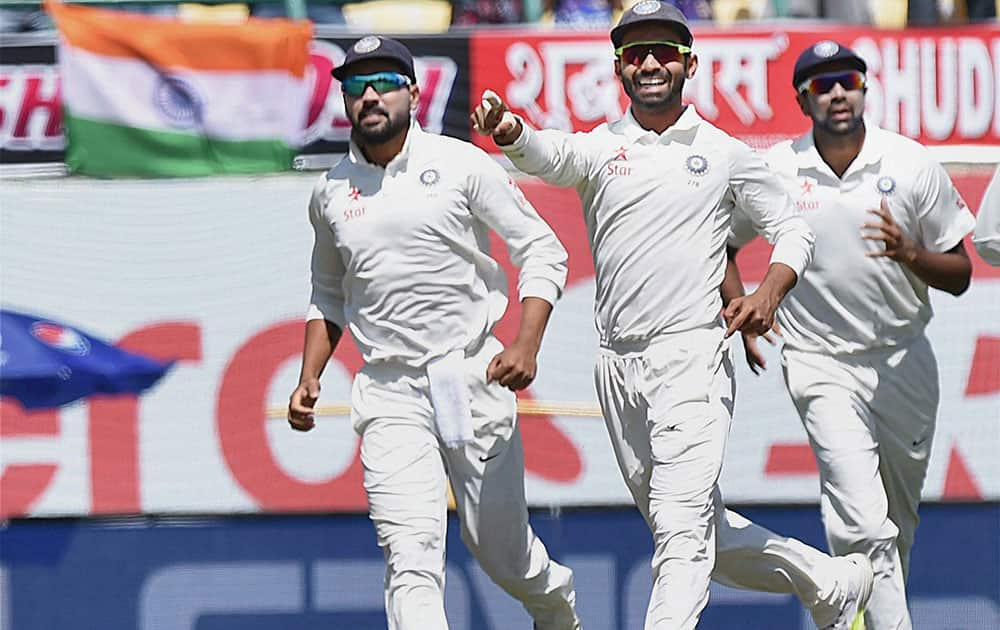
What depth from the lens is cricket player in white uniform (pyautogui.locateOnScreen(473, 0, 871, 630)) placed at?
20.3 feet

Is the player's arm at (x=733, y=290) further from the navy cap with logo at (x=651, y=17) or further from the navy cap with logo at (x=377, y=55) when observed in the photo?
the navy cap with logo at (x=377, y=55)

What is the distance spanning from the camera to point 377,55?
6.44 meters

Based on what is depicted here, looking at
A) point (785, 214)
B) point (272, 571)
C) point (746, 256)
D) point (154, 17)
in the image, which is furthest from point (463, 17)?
point (785, 214)

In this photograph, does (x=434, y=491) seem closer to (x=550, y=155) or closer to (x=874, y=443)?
(x=550, y=155)

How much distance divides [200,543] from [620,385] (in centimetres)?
292

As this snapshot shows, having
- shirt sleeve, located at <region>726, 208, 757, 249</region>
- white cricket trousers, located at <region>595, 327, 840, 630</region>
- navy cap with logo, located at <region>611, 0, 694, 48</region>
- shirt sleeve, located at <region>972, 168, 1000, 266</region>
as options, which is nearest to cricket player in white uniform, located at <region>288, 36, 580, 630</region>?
white cricket trousers, located at <region>595, 327, 840, 630</region>

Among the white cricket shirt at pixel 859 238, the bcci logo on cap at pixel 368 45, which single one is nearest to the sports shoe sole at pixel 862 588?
the white cricket shirt at pixel 859 238

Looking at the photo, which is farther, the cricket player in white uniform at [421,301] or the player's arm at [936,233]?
the player's arm at [936,233]

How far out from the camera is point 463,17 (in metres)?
10.0

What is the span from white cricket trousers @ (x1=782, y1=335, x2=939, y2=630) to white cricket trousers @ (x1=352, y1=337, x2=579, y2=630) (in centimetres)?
105

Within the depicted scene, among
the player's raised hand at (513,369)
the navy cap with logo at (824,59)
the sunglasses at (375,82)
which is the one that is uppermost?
the navy cap with logo at (824,59)

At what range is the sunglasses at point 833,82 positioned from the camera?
23.0 feet

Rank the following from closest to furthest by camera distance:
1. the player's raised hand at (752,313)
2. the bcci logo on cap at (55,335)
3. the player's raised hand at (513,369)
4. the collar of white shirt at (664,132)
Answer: the player's raised hand at (752,313) → the player's raised hand at (513,369) → the collar of white shirt at (664,132) → the bcci logo on cap at (55,335)

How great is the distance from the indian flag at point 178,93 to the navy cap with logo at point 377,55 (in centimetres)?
242
